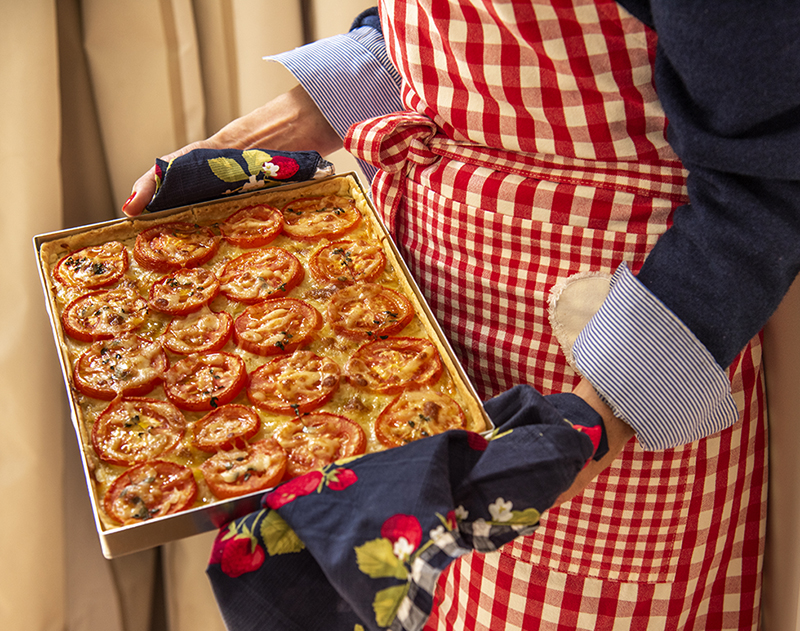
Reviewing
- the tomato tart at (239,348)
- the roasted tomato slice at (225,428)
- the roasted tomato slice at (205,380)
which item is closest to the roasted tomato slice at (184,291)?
the tomato tart at (239,348)

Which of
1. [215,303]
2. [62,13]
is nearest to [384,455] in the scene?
[215,303]

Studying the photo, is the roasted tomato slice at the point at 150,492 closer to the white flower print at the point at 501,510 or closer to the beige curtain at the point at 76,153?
the white flower print at the point at 501,510

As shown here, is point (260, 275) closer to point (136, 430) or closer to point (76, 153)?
point (136, 430)

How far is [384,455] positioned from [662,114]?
0.58 meters

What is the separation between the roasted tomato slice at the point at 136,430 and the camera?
927mm

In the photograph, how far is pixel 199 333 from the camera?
112 centimetres

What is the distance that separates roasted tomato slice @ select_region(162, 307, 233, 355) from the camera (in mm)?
1089

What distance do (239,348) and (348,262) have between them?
0.80ft

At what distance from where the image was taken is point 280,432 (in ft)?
3.16

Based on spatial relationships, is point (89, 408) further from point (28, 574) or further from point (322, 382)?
point (28, 574)

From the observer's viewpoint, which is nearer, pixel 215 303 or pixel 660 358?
pixel 660 358

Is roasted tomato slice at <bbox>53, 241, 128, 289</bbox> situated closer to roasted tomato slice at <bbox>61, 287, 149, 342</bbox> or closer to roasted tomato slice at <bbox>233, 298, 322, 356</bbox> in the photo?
roasted tomato slice at <bbox>61, 287, 149, 342</bbox>

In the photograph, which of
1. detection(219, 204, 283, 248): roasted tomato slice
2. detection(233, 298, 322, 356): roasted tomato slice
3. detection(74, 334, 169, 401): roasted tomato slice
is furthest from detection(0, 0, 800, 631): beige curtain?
detection(233, 298, 322, 356): roasted tomato slice

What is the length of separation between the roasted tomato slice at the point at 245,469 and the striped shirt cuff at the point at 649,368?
1.40ft
